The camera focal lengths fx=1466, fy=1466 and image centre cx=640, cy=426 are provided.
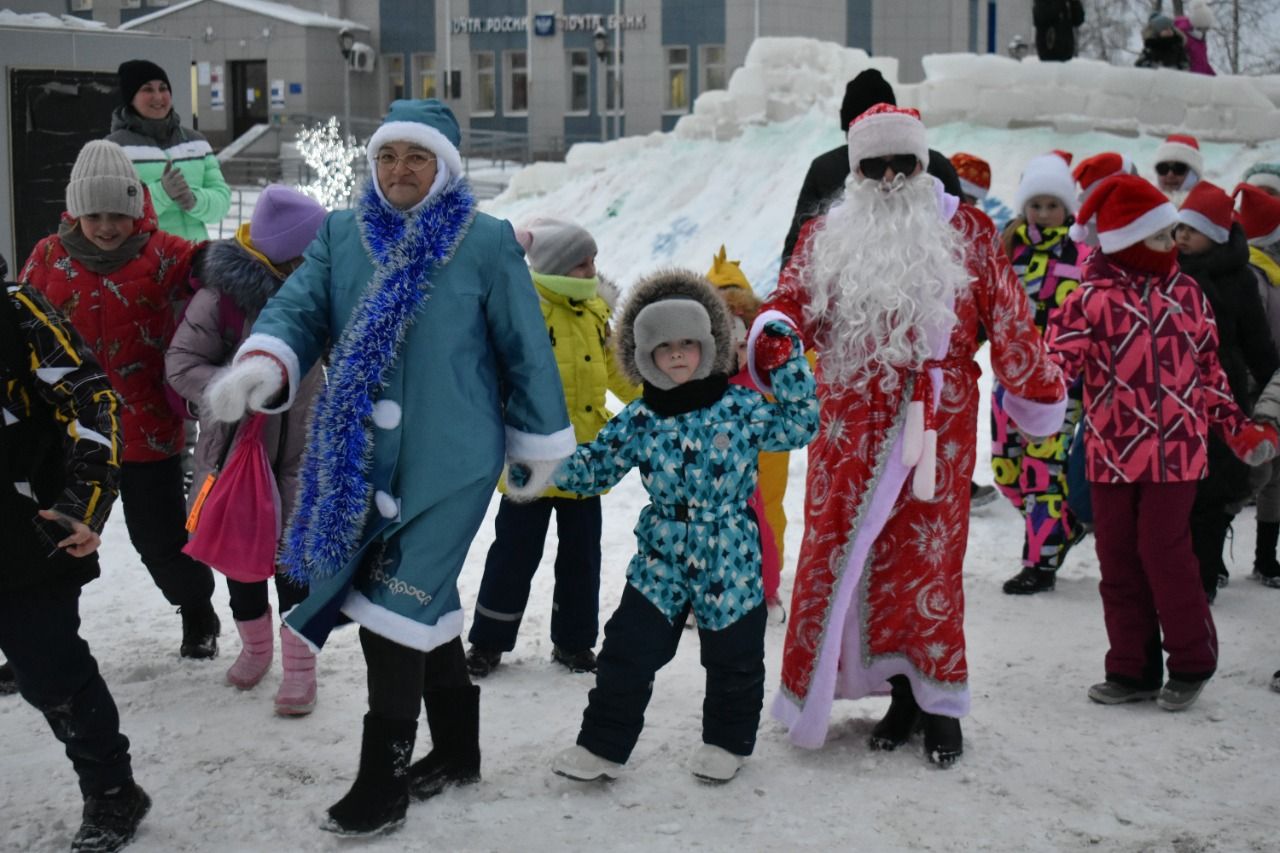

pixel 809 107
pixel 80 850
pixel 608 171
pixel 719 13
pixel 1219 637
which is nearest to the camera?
pixel 80 850

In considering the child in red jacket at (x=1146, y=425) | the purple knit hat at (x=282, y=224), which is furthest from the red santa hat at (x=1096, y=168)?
the purple knit hat at (x=282, y=224)

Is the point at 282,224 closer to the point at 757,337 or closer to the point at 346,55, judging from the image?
the point at 757,337

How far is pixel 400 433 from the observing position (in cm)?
365

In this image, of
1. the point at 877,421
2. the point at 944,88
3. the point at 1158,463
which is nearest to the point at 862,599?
the point at 877,421

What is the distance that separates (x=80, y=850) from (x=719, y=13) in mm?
32945

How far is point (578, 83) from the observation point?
37.0m

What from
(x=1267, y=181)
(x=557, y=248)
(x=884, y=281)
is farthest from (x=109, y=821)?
(x=1267, y=181)

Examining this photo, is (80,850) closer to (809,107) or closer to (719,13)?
(809,107)

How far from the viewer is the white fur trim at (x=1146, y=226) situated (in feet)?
15.3

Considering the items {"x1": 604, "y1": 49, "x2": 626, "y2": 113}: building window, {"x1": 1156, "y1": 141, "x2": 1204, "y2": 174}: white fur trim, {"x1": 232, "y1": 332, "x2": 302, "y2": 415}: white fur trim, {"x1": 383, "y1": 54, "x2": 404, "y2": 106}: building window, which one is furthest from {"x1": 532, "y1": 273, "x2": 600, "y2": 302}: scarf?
{"x1": 383, "y1": 54, "x2": 404, "y2": 106}: building window

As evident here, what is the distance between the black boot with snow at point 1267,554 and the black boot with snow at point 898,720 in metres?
2.73

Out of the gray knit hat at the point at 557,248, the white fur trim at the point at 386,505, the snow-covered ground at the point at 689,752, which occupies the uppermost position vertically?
the gray knit hat at the point at 557,248

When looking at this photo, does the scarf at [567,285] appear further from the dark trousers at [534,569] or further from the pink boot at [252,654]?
the pink boot at [252,654]

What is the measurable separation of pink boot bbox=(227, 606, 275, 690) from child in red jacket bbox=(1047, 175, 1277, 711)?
109 inches
